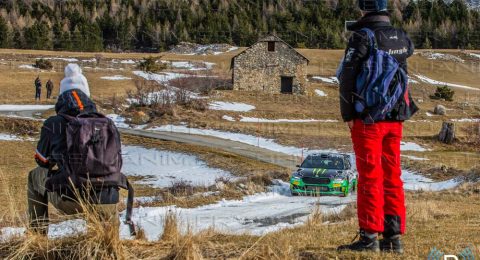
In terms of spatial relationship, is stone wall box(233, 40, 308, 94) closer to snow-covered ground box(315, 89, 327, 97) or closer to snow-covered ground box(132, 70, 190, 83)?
snow-covered ground box(315, 89, 327, 97)

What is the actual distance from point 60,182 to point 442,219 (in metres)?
5.68

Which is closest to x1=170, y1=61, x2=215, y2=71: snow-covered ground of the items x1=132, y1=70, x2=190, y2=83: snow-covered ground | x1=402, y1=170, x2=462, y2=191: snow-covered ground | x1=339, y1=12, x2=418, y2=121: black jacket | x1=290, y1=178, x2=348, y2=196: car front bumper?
x1=132, y1=70, x2=190, y2=83: snow-covered ground

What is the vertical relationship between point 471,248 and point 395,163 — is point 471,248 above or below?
below

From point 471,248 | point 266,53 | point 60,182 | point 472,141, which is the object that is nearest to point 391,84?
point 471,248

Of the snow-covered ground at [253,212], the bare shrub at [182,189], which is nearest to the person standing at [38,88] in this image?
the bare shrub at [182,189]

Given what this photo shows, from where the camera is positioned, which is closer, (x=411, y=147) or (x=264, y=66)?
(x=411, y=147)

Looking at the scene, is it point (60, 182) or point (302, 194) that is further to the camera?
point (302, 194)

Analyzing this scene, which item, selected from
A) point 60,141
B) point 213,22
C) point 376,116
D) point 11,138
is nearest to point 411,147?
point 11,138

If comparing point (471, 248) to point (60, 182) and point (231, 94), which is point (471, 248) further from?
point (231, 94)

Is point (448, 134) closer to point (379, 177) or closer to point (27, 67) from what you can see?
point (379, 177)

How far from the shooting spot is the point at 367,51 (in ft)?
17.9

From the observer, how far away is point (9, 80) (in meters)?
59.2

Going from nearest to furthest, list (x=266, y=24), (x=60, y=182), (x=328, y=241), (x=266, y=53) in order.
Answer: (x=60, y=182), (x=328, y=241), (x=266, y=53), (x=266, y=24)

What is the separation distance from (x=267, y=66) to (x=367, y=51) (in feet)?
202
